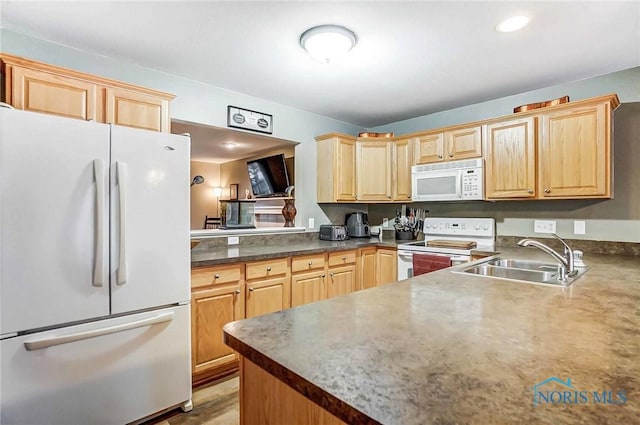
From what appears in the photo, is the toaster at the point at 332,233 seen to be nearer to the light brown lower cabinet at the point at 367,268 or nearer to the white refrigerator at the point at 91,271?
the light brown lower cabinet at the point at 367,268

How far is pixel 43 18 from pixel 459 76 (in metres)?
2.79

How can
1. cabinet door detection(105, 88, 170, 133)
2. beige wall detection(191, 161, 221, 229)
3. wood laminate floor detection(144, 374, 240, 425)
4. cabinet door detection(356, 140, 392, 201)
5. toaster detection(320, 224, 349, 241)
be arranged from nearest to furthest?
wood laminate floor detection(144, 374, 240, 425) < cabinet door detection(105, 88, 170, 133) < toaster detection(320, 224, 349, 241) < cabinet door detection(356, 140, 392, 201) < beige wall detection(191, 161, 221, 229)

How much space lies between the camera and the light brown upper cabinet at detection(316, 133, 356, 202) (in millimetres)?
3523

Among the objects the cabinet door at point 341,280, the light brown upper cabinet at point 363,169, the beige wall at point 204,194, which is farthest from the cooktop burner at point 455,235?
the beige wall at point 204,194

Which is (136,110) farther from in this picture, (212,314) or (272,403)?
(272,403)

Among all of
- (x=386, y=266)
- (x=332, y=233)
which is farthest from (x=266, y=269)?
(x=386, y=266)

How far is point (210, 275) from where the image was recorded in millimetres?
2242

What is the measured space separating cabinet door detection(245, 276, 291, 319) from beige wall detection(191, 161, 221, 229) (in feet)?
16.6

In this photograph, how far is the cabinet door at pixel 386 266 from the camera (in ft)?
10.6

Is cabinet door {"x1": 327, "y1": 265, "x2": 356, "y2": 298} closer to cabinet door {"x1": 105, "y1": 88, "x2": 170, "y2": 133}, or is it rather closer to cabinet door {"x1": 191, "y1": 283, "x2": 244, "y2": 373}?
cabinet door {"x1": 191, "y1": 283, "x2": 244, "y2": 373}

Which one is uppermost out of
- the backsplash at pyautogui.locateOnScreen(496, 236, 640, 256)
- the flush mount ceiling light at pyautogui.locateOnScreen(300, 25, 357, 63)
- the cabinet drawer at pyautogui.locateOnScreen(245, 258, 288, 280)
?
Answer: the flush mount ceiling light at pyautogui.locateOnScreen(300, 25, 357, 63)

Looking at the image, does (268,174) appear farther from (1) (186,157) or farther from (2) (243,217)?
(1) (186,157)

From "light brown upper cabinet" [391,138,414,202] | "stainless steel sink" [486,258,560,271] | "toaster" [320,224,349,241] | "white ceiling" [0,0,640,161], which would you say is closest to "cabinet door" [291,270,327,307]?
"toaster" [320,224,349,241]

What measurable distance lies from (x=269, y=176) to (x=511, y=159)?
12.1ft
